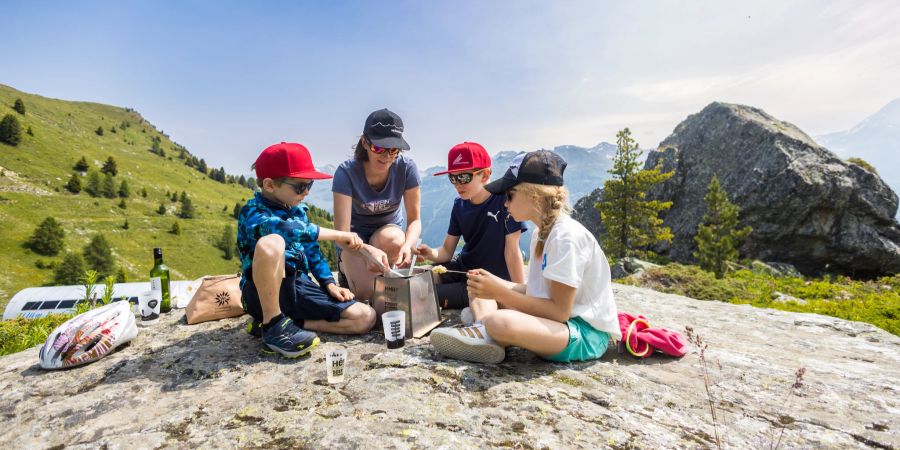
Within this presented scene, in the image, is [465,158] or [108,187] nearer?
[465,158]

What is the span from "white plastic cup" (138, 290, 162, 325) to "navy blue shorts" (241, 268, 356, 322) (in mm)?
1961

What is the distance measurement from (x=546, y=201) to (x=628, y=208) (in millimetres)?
27830

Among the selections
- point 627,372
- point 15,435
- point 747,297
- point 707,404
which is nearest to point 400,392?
point 627,372

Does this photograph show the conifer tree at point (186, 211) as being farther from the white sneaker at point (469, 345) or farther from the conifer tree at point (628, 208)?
the white sneaker at point (469, 345)

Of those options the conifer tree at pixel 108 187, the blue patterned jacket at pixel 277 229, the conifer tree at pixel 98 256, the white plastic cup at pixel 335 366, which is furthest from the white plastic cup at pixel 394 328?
the conifer tree at pixel 108 187

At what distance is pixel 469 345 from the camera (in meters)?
3.50

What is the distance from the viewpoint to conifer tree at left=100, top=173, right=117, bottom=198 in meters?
115

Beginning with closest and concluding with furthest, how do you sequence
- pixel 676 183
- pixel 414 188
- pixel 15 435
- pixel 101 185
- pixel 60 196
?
pixel 15 435, pixel 414 188, pixel 676 183, pixel 60 196, pixel 101 185

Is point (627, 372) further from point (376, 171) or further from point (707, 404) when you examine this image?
point (376, 171)

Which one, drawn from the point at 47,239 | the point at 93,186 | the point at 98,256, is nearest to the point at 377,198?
the point at 98,256

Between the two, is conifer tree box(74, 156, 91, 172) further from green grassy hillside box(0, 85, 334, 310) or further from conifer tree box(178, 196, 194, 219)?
conifer tree box(178, 196, 194, 219)

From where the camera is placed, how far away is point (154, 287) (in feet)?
17.6

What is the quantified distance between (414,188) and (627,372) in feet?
11.9

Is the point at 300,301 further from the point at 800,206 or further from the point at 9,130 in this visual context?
the point at 9,130
